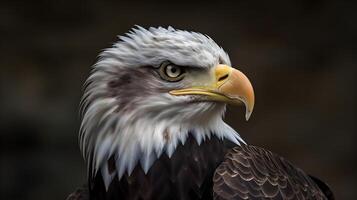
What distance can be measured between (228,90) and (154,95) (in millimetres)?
288

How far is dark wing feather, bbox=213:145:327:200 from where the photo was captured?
12.1ft

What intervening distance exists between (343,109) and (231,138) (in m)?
3.41

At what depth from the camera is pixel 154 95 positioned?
3.66m

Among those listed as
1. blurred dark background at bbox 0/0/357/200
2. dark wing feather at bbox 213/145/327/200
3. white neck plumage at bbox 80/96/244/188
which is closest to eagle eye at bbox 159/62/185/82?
white neck plumage at bbox 80/96/244/188

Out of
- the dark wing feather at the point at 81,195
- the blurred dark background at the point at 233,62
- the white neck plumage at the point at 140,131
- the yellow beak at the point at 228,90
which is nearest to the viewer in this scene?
the yellow beak at the point at 228,90

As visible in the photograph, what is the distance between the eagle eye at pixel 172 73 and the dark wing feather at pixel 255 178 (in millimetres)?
397

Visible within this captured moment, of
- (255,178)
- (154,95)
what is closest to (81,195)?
(154,95)

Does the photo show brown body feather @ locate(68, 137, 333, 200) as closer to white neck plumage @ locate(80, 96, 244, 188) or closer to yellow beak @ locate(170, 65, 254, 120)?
white neck plumage @ locate(80, 96, 244, 188)

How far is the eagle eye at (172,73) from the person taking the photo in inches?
144

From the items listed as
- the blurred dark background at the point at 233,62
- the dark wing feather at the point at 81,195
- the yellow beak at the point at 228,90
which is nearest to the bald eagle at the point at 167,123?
the yellow beak at the point at 228,90

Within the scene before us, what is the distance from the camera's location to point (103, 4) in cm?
704

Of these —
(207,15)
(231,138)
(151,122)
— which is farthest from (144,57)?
(207,15)

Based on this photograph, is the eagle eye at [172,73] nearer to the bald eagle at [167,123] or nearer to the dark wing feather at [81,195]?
the bald eagle at [167,123]

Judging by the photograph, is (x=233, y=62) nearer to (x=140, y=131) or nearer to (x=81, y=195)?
(x=81, y=195)
